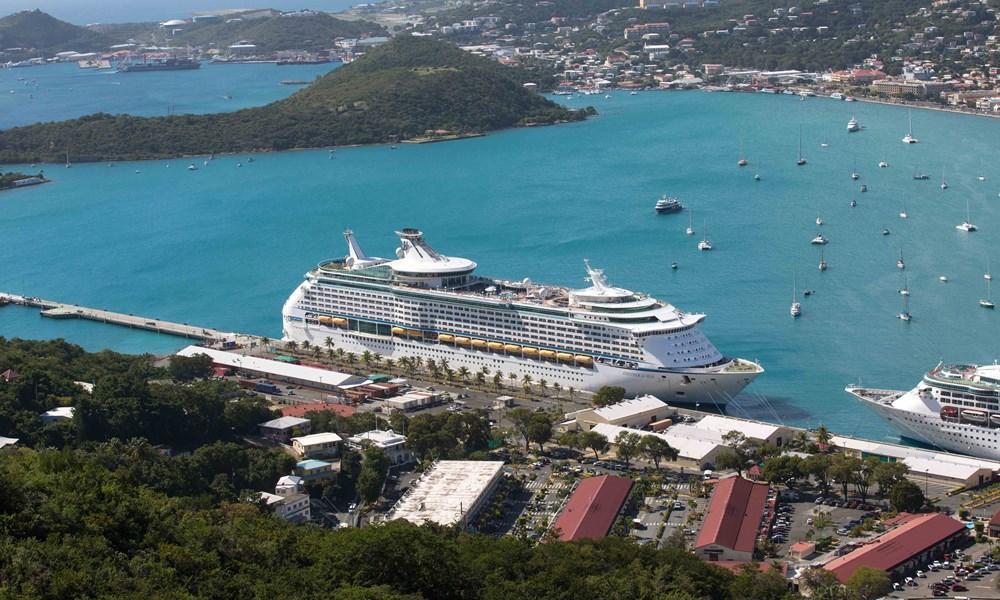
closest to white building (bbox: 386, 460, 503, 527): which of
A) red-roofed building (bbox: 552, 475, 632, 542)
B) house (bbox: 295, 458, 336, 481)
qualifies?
red-roofed building (bbox: 552, 475, 632, 542)

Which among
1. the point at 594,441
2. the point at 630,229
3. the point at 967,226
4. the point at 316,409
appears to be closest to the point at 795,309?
the point at 967,226

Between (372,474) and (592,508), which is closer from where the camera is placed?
(592,508)

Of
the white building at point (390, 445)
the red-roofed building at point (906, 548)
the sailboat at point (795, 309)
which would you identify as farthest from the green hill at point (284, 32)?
the red-roofed building at point (906, 548)

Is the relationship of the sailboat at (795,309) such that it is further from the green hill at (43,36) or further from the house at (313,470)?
the green hill at (43,36)

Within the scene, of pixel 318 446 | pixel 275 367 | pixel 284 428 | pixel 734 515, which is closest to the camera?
pixel 734 515

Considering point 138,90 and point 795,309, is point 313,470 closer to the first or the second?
point 795,309

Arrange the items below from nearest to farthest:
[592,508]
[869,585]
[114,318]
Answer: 1. [869,585]
2. [592,508]
3. [114,318]
